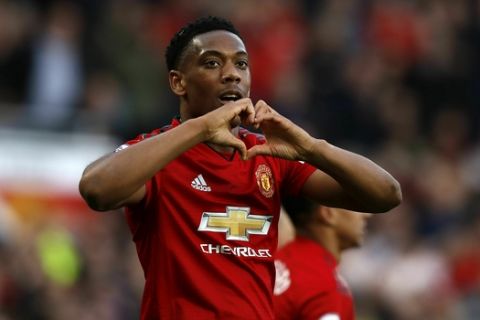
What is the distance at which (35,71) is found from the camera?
1553cm

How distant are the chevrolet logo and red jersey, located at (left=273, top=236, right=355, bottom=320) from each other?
1.20m

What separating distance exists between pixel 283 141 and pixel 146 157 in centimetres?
55

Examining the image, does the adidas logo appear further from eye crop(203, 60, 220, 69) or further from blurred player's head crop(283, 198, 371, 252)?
blurred player's head crop(283, 198, 371, 252)

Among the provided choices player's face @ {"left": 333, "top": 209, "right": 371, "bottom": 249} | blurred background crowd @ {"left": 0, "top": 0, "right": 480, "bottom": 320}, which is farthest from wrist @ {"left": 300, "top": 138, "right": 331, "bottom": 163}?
blurred background crowd @ {"left": 0, "top": 0, "right": 480, "bottom": 320}

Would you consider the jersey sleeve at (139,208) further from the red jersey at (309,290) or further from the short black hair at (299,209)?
the short black hair at (299,209)

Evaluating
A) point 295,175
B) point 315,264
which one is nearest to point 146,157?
point 295,175

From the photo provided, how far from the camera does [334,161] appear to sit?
506 cm

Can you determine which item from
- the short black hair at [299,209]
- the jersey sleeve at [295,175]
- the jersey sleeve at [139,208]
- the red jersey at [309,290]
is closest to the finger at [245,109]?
the jersey sleeve at [139,208]

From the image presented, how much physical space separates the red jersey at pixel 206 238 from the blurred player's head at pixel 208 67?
0.20 m

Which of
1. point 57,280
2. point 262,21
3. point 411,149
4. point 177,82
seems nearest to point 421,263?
point 411,149

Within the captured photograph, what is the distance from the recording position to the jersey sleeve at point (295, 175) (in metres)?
5.36

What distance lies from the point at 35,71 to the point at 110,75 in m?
0.99

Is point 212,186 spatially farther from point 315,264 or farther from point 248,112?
point 315,264

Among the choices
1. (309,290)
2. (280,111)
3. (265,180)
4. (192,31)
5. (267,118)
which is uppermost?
(280,111)
